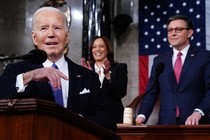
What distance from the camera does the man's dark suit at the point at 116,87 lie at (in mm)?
4793

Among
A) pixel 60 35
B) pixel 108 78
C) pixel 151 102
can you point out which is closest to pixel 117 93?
pixel 108 78

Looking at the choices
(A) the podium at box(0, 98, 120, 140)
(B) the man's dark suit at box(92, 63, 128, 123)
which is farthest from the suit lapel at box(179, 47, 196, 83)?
(A) the podium at box(0, 98, 120, 140)

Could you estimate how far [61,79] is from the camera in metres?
2.77

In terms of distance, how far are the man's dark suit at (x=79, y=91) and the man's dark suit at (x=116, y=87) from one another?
1897mm

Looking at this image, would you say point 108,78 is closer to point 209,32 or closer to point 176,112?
point 176,112

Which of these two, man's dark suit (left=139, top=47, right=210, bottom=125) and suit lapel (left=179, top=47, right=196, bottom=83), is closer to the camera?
man's dark suit (left=139, top=47, right=210, bottom=125)

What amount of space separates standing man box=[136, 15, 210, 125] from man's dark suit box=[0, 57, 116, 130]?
148 centimetres

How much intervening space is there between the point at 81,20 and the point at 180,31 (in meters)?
4.12

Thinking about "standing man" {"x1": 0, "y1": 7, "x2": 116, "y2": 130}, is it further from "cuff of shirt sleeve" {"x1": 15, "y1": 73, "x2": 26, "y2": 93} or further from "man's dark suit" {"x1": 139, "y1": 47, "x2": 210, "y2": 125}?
"man's dark suit" {"x1": 139, "y1": 47, "x2": 210, "y2": 125}

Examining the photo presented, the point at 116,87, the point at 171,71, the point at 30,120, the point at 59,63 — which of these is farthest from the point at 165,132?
the point at 30,120

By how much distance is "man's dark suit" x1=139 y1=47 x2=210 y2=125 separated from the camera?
Result: 4277 millimetres

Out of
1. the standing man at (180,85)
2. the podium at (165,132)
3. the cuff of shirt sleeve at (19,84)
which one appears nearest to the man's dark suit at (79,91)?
the cuff of shirt sleeve at (19,84)

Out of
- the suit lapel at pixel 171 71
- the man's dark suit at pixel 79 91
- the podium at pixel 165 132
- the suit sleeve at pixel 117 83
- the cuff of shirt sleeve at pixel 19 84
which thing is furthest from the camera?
the suit sleeve at pixel 117 83

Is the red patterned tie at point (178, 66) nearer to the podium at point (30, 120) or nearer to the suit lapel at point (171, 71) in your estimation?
the suit lapel at point (171, 71)
